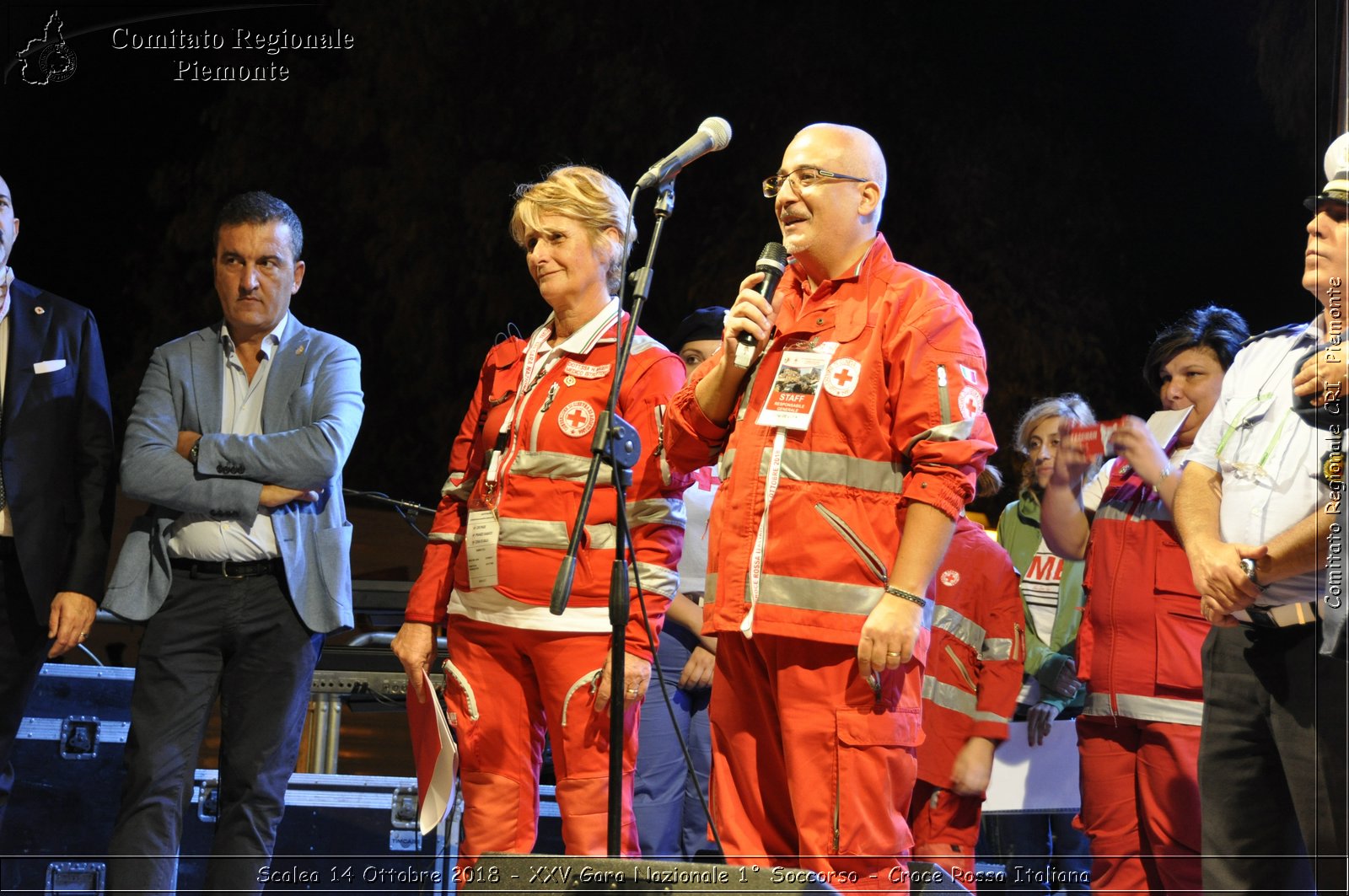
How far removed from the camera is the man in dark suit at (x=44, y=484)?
3.62 m

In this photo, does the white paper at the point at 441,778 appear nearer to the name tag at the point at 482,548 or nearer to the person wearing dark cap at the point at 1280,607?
the name tag at the point at 482,548

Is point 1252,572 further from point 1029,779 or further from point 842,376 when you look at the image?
point 1029,779

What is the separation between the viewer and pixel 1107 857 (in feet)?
12.1

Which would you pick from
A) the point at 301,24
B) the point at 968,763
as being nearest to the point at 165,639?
the point at 968,763

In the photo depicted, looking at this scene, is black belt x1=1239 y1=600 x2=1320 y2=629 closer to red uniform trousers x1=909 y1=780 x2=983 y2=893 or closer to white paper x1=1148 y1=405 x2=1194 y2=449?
white paper x1=1148 y1=405 x2=1194 y2=449

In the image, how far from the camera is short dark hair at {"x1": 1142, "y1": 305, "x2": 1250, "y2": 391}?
12.7 feet

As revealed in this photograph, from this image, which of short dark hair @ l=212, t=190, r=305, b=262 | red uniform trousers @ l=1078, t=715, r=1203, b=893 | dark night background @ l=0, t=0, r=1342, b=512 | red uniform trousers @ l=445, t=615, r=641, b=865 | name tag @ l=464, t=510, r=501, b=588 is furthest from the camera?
dark night background @ l=0, t=0, r=1342, b=512

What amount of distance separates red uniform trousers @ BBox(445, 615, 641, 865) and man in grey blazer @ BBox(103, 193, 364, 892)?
595 mm

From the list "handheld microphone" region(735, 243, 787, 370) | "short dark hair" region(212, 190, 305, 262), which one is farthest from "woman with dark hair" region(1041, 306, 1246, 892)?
"short dark hair" region(212, 190, 305, 262)

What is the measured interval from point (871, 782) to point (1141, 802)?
1.49 meters

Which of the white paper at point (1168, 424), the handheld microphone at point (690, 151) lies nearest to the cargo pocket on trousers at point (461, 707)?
the handheld microphone at point (690, 151)

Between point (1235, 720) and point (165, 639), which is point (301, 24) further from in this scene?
point (1235, 720)

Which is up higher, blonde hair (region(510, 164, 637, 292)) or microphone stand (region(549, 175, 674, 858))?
blonde hair (region(510, 164, 637, 292))

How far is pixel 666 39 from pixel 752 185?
108 cm
